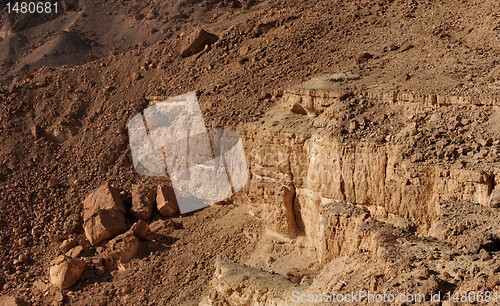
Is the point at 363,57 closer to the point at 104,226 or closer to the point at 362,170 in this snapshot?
the point at 362,170

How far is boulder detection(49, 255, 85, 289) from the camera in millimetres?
22500

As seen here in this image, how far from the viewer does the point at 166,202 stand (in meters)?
24.3

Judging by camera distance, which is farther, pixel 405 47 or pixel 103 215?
pixel 103 215

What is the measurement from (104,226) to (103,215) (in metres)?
0.46

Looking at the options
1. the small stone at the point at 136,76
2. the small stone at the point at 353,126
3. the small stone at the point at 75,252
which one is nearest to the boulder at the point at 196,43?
the small stone at the point at 136,76

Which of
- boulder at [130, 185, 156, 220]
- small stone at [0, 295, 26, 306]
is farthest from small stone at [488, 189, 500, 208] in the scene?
small stone at [0, 295, 26, 306]

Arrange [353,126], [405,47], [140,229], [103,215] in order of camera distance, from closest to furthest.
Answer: [353,126]
[140,229]
[405,47]
[103,215]

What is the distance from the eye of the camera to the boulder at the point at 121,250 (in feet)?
74.7

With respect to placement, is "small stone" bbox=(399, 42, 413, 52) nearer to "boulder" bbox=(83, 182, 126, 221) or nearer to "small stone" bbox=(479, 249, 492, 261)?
"boulder" bbox=(83, 182, 126, 221)

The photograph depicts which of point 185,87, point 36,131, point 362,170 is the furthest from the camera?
point 36,131

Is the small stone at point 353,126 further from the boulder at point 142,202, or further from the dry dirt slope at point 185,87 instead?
the boulder at point 142,202

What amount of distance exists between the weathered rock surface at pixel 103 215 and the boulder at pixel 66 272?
1.15m

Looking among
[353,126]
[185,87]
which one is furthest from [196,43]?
[353,126]

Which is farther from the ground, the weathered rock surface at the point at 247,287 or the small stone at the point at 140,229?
the weathered rock surface at the point at 247,287
